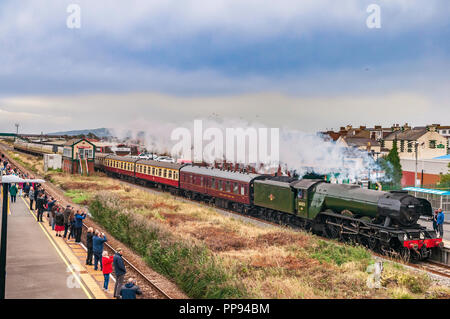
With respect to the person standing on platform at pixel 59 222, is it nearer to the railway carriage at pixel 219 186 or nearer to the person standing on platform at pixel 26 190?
the railway carriage at pixel 219 186

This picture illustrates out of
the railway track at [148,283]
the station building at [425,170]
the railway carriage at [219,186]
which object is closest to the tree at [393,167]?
the station building at [425,170]

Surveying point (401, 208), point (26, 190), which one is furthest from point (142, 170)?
point (401, 208)

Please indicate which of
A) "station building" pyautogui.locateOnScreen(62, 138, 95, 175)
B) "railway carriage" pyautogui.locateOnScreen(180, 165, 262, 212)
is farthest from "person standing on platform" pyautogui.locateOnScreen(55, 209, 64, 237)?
"station building" pyautogui.locateOnScreen(62, 138, 95, 175)

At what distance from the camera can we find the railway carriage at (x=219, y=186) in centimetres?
2802

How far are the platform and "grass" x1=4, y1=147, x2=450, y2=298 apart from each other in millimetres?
2816

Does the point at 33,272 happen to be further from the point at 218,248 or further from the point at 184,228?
the point at 184,228

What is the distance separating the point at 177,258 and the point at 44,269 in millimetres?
4318

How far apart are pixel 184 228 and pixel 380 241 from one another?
8.96m

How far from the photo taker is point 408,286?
12.4m

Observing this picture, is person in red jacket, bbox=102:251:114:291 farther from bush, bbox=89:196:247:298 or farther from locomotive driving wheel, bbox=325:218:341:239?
locomotive driving wheel, bbox=325:218:341:239

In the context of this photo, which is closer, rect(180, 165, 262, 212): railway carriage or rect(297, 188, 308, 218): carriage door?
rect(297, 188, 308, 218): carriage door

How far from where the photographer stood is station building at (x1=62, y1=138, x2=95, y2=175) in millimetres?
49781

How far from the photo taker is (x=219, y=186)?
3128 centimetres

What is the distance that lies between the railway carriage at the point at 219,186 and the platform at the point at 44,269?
12.7m
